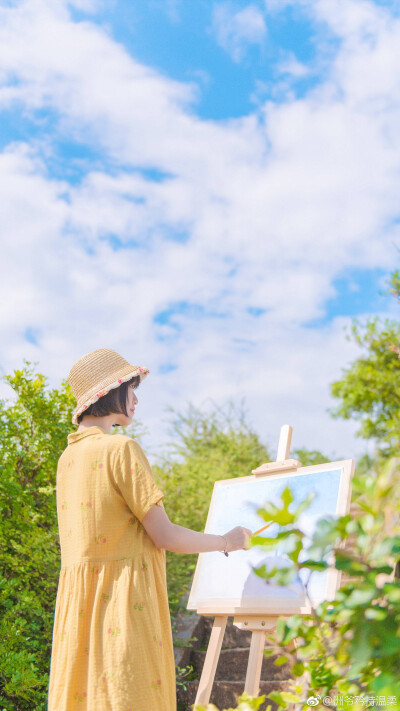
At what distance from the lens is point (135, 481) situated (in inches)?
78.4

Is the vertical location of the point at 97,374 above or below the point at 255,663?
above

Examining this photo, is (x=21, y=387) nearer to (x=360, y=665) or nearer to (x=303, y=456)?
(x=360, y=665)

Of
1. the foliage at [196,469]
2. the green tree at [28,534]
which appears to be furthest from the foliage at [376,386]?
the green tree at [28,534]

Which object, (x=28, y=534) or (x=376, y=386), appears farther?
(x=376, y=386)

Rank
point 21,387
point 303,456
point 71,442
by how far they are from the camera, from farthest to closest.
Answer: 1. point 303,456
2. point 21,387
3. point 71,442

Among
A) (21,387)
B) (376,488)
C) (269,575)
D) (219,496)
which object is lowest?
(269,575)

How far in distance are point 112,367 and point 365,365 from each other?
8.13 meters

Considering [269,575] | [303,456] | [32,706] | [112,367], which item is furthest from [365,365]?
[269,575]

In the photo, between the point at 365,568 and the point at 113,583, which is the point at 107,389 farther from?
the point at 365,568

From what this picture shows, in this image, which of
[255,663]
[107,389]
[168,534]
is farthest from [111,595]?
[255,663]

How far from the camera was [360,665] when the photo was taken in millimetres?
899

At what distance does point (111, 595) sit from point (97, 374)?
2.31 ft

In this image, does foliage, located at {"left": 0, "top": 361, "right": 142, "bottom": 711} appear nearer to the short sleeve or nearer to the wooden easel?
the wooden easel

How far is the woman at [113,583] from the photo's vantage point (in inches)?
75.4
